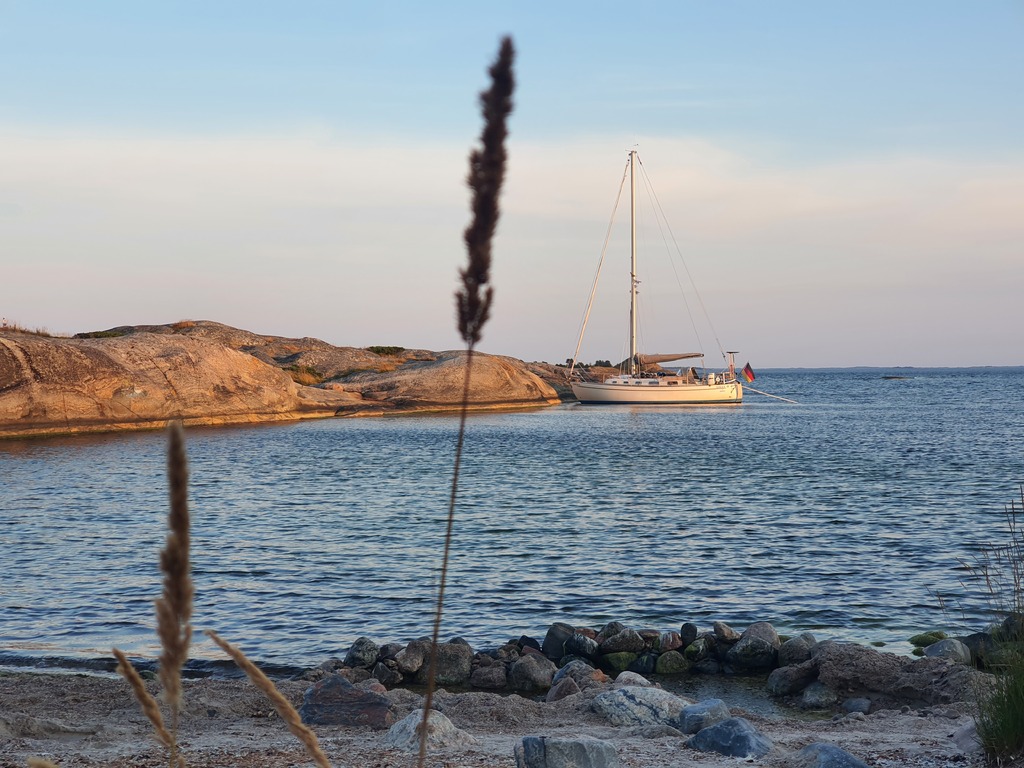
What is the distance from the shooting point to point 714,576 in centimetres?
1503

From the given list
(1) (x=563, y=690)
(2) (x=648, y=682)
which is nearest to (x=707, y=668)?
(2) (x=648, y=682)

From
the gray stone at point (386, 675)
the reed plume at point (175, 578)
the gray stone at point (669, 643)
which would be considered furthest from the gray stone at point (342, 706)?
the reed plume at point (175, 578)

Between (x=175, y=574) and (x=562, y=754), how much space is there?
469cm

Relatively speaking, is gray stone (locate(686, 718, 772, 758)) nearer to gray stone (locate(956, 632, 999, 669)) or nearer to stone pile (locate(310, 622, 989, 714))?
stone pile (locate(310, 622, 989, 714))

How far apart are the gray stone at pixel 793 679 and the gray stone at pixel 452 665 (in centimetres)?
319

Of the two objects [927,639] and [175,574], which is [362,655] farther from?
[175,574]

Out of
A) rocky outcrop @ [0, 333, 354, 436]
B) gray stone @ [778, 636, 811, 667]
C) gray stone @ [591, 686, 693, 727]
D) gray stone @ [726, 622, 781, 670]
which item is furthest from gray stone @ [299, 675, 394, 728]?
rocky outcrop @ [0, 333, 354, 436]

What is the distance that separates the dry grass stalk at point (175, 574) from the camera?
1477 millimetres

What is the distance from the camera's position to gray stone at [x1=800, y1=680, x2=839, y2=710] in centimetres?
893

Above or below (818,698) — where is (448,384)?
above

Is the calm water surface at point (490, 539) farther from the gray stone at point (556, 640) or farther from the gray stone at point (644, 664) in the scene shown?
the gray stone at point (644, 664)

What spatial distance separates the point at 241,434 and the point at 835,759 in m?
42.7

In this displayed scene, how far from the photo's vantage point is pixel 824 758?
18.9 ft

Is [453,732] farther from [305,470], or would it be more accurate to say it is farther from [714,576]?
[305,470]
